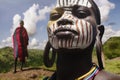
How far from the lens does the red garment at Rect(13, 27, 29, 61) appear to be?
16156 mm

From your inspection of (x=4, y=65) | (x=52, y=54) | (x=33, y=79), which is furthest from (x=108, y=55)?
(x=52, y=54)

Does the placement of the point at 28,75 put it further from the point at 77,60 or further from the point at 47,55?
the point at 77,60

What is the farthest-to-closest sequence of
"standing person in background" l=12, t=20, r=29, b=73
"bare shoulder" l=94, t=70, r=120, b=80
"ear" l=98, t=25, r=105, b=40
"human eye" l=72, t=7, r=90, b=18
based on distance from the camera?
"standing person in background" l=12, t=20, r=29, b=73 → "ear" l=98, t=25, r=105, b=40 → "human eye" l=72, t=7, r=90, b=18 → "bare shoulder" l=94, t=70, r=120, b=80

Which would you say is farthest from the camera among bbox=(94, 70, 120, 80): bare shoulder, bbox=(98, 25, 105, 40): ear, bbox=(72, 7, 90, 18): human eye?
bbox=(98, 25, 105, 40): ear

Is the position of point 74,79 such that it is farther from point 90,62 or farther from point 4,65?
point 4,65

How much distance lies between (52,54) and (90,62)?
0.46 metres

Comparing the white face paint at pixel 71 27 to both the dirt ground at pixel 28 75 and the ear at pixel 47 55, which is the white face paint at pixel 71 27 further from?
the dirt ground at pixel 28 75

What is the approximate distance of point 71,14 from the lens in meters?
3.41

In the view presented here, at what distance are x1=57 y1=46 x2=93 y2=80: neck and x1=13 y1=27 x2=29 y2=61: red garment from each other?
1276 cm

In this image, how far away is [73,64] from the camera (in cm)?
338

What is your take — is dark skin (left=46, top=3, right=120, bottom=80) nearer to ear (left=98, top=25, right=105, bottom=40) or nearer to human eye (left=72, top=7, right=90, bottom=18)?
human eye (left=72, top=7, right=90, bottom=18)

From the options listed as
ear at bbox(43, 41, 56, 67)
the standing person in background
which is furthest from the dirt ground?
ear at bbox(43, 41, 56, 67)

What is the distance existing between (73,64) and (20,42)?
1318cm

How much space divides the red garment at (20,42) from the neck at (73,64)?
12.8 m
